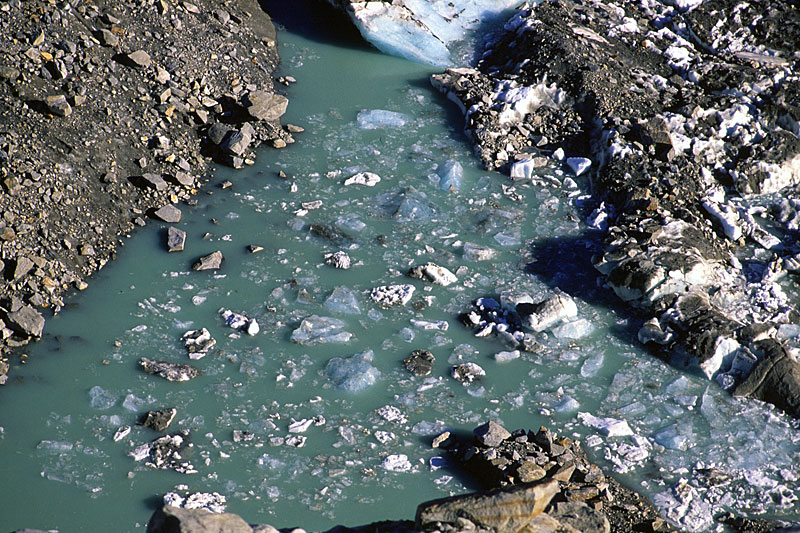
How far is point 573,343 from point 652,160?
171 centimetres

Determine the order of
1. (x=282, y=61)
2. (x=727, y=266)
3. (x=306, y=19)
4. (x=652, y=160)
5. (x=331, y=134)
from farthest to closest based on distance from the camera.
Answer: (x=306, y=19) → (x=282, y=61) → (x=331, y=134) → (x=652, y=160) → (x=727, y=266)

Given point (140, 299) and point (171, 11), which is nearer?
point (140, 299)

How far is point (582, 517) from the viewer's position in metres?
2.97

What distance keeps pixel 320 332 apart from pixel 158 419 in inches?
36.9

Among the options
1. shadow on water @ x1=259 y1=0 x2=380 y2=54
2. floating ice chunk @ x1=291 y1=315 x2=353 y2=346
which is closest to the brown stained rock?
floating ice chunk @ x1=291 y1=315 x2=353 y2=346

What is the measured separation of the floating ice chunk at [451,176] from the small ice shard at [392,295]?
1030 millimetres

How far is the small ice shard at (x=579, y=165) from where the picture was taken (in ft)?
17.5

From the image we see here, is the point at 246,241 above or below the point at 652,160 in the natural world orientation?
below

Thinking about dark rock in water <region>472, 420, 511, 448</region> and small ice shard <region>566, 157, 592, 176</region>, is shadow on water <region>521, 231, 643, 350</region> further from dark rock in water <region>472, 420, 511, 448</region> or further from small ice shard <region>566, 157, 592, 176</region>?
dark rock in water <region>472, 420, 511, 448</region>

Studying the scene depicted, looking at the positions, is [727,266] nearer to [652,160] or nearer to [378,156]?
[652,160]

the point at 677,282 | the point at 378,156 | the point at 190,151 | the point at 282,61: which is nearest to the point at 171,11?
the point at 282,61

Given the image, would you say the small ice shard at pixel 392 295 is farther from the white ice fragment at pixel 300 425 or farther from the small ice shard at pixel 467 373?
the white ice fragment at pixel 300 425

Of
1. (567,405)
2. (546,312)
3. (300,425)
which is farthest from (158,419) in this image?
(546,312)

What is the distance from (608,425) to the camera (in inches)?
146
